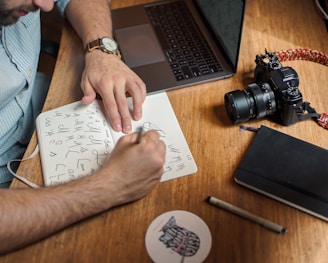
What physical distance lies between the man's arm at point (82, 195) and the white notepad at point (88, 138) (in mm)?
49

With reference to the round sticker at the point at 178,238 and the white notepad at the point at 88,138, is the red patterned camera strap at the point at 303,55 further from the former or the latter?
the round sticker at the point at 178,238

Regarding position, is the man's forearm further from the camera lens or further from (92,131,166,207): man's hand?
the camera lens

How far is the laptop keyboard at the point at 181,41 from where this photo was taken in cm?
104

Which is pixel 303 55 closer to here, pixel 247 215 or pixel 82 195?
pixel 247 215

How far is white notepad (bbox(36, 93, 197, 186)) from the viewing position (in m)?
0.84

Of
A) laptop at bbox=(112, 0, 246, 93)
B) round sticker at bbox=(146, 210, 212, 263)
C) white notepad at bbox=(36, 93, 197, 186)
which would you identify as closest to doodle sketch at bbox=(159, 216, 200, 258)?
round sticker at bbox=(146, 210, 212, 263)

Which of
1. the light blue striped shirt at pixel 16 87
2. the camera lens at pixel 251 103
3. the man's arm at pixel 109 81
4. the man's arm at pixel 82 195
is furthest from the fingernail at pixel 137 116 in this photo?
the light blue striped shirt at pixel 16 87

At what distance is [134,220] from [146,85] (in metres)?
0.38

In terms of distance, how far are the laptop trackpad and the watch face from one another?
4cm

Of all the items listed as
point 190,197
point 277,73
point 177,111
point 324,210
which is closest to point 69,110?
point 177,111

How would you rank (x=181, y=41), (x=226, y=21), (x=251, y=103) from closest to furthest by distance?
(x=251, y=103) → (x=226, y=21) → (x=181, y=41)

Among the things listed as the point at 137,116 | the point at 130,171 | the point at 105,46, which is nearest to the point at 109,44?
the point at 105,46

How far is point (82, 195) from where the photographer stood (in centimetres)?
78

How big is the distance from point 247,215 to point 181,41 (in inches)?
22.0
